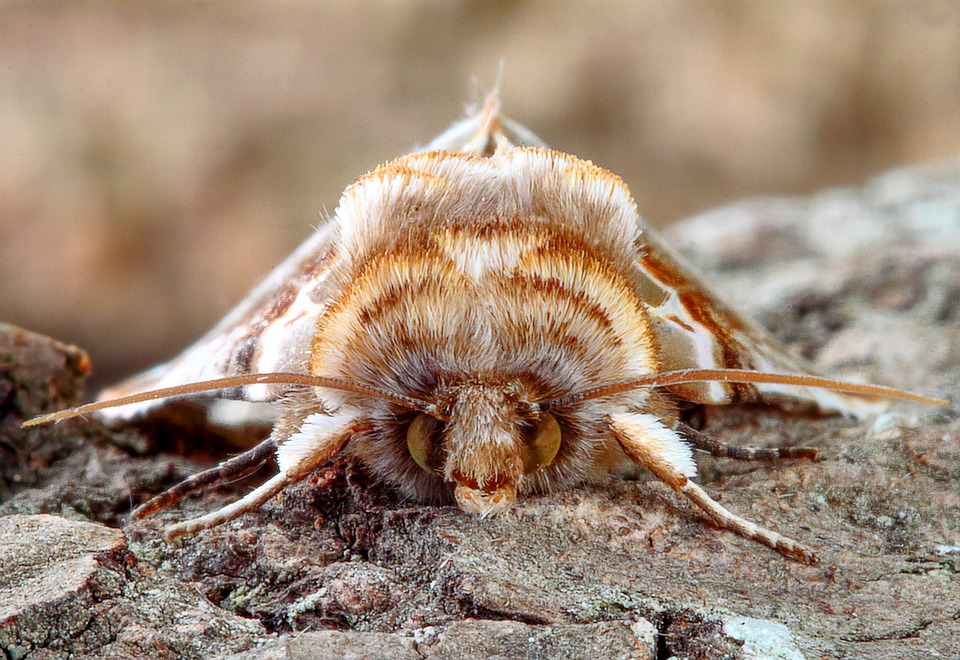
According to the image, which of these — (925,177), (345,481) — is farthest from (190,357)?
(925,177)

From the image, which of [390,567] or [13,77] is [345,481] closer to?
[390,567]

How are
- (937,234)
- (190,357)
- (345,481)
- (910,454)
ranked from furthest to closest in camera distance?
(937,234) → (190,357) → (910,454) → (345,481)

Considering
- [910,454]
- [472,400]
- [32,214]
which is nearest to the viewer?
[472,400]

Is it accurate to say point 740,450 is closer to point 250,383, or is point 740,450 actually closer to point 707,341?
point 707,341

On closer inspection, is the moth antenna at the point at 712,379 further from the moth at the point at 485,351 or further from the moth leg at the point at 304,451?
the moth leg at the point at 304,451

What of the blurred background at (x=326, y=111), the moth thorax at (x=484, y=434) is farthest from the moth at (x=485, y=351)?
the blurred background at (x=326, y=111)

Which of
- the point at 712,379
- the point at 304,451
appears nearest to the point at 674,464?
the point at 712,379

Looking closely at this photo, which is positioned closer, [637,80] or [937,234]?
[937,234]

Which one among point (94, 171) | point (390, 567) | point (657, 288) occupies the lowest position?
point (390, 567)
